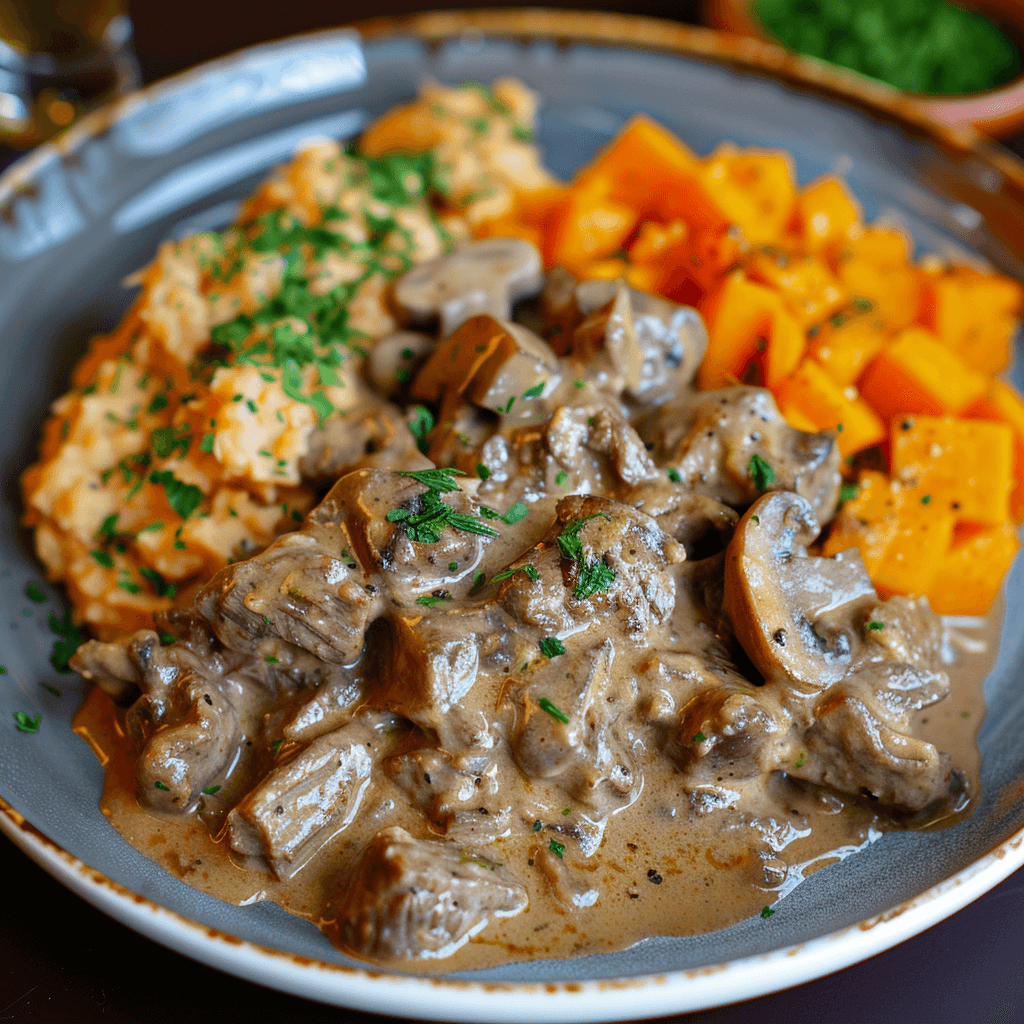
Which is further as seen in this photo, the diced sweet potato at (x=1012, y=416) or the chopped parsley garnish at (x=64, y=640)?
the diced sweet potato at (x=1012, y=416)

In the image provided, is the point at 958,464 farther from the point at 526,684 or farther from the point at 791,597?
the point at 526,684

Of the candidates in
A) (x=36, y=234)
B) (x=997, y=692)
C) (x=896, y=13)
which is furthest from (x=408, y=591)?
(x=896, y=13)

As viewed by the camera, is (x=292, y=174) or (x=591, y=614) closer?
(x=591, y=614)

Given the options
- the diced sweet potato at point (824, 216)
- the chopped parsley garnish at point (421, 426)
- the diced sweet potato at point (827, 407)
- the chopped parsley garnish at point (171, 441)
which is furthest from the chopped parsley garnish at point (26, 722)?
the diced sweet potato at point (824, 216)

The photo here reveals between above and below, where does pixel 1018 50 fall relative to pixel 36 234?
below

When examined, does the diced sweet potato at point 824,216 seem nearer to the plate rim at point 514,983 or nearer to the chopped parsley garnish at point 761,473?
the chopped parsley garnish at point 761,473

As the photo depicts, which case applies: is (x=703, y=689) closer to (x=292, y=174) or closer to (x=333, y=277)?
(x=333, y=277)

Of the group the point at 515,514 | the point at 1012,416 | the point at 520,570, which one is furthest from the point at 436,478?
the point at 1012,416
